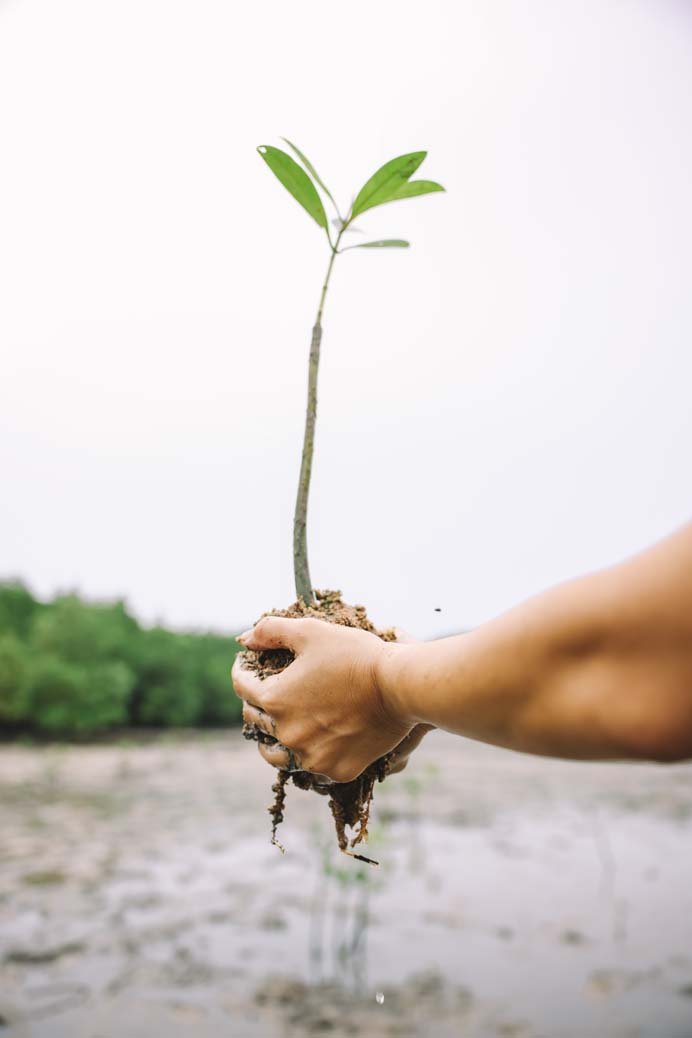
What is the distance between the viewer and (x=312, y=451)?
3.51 feet

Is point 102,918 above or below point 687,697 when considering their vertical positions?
below

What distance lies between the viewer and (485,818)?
38.9 ft

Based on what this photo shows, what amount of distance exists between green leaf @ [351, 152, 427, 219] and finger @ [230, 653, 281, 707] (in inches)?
27.0

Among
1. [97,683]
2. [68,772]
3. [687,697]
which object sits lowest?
[68,772]

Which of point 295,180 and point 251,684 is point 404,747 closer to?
point 251,684

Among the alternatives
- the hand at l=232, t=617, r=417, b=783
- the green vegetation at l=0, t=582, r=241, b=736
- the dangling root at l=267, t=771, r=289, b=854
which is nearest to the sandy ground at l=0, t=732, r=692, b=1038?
the green vegetation at l=0, t=582, r=241, b=736

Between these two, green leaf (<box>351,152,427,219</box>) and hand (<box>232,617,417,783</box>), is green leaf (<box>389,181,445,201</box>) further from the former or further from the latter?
hand (<box>232,617,417,783</box>)

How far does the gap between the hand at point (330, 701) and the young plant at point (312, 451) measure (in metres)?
0.12

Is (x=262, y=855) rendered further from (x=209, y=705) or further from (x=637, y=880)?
(x=209, y=705)

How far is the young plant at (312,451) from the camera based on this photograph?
40.6 inches

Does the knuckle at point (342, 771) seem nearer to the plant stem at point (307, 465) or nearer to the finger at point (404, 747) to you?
the finger at point (404, 747)

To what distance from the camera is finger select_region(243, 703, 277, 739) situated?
36.7 inches

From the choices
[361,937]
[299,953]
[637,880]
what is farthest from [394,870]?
[637,880]

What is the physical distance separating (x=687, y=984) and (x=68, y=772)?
11286 millimetres
